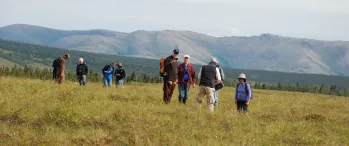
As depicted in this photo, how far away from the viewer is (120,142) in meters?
9.85

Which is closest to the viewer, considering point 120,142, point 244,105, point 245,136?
point 120,142

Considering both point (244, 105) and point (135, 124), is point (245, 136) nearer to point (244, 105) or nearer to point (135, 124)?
point (135, 124)

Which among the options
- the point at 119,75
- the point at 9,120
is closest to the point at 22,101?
the point at 9,120

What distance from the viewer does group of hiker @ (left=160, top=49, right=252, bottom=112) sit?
57.3 feet

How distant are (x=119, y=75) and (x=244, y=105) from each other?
54.0ft

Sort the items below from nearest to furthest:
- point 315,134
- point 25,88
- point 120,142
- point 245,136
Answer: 1. point 120,142
2. point 245,136
3. point 315,134
4. point 25,88

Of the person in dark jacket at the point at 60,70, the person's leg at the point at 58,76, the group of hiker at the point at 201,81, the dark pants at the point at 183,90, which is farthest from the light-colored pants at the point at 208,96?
the person's leg at the point at 58,76

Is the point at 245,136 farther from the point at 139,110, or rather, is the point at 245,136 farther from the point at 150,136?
the point at 139,110

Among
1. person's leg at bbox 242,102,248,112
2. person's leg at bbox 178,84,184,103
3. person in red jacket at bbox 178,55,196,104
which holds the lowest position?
person's leg at bbox 242,102,248,112

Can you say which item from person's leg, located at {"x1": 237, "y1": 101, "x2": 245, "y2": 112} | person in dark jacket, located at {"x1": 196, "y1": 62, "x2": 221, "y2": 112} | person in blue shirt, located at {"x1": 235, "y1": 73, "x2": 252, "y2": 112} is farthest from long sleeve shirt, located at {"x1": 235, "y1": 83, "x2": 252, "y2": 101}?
person in dark jacket, located at {"x1": 196, "y1": 62, "x2": 221, "y2": 112}

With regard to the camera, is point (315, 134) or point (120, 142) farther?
point (315, 134)

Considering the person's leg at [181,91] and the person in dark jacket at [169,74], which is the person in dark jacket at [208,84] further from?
the person's leg at [181,91]

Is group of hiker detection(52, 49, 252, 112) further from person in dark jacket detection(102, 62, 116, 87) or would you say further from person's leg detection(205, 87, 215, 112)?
person in dark jacket detection(102, 62, 116, 87)

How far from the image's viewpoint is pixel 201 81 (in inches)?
693
